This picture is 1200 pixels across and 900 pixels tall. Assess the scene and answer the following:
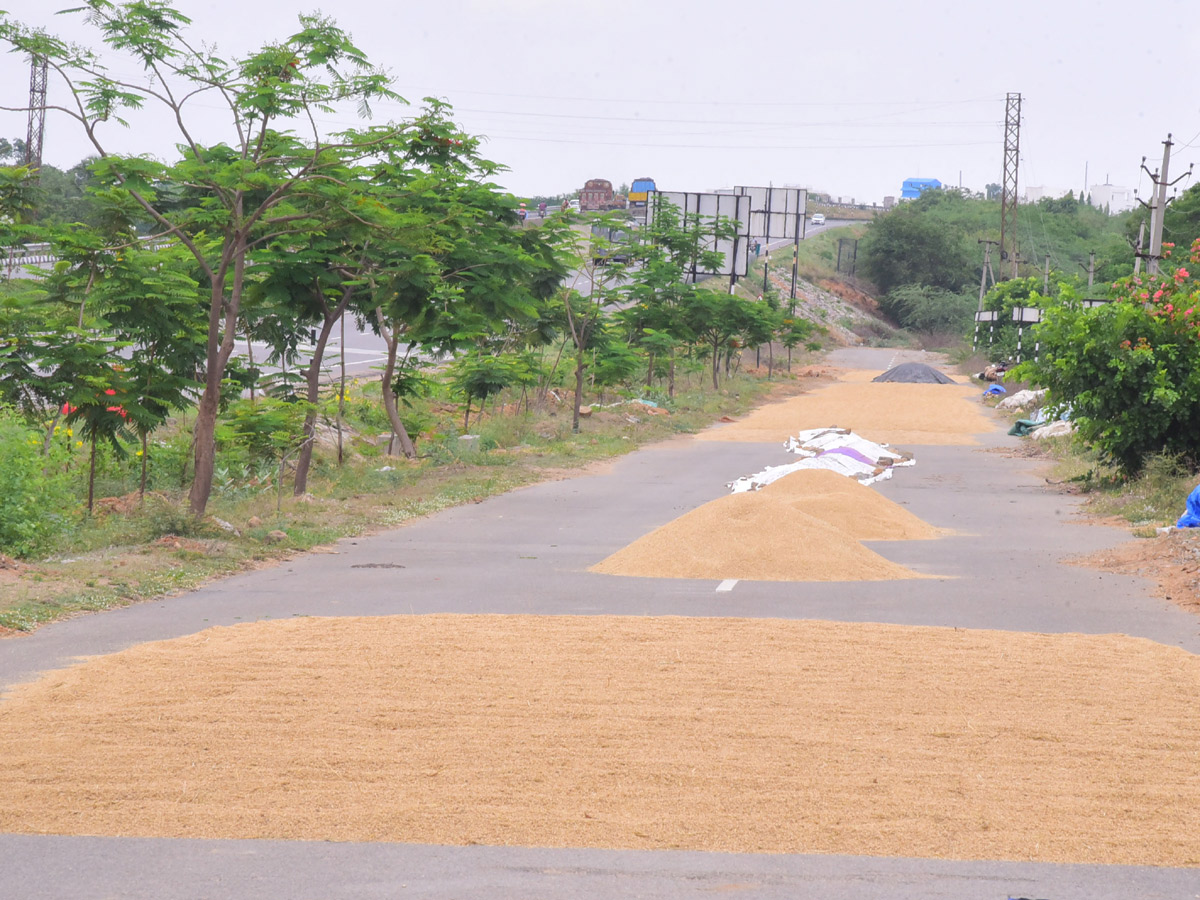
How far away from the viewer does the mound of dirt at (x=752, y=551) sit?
12750 mm

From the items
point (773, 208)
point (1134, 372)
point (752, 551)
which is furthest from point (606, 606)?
point (773, 208)

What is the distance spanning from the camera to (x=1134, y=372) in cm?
1950

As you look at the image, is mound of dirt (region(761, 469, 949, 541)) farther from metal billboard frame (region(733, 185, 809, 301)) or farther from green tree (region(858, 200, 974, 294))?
green tree (region(858, 200, 974, 294))

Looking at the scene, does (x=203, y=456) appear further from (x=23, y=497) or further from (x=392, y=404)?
(x=392, y=404)

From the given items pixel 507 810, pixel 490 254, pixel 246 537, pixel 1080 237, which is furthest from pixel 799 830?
pixel 1080 237

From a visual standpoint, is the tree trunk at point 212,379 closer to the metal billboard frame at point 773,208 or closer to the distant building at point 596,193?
the metal billboard frame at point 773,208

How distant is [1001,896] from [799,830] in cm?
92

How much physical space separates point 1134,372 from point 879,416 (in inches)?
757

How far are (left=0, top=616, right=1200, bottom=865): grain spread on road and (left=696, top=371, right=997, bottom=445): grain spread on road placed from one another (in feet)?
74.1

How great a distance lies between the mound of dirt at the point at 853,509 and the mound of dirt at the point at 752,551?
4.20ft

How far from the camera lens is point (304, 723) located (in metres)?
6.90

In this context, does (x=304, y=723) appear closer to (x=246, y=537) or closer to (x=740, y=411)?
(x=246, y=537)

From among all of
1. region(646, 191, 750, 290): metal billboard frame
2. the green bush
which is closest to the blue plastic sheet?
the green bush

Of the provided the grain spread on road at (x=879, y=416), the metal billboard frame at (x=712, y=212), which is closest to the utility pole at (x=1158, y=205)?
the grain spread on road at (x=879, y=416)
